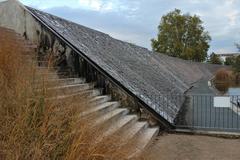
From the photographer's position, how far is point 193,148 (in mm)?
7332

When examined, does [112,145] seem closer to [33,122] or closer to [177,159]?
[33,122]

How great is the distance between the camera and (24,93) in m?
4.08

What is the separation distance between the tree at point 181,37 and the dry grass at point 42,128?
52343 millimetres

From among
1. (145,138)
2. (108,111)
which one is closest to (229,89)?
(108,111)

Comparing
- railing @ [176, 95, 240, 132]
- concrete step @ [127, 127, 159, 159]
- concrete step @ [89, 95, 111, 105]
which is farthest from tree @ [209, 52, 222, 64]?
concrete step @ [127, 127, 159, 159]

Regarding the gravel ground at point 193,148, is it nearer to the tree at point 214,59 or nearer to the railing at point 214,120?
the railing at point 214,120

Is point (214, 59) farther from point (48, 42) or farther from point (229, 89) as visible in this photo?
point (48, 42)

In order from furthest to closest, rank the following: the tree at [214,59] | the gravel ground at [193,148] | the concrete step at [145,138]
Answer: the tree at [214,59], the gravel ground at [193,148], the concrete step at [145,138]

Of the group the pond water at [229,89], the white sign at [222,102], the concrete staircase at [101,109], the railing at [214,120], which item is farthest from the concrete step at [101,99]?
the pond water at [229,89]

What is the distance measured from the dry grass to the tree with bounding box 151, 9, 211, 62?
2061 inches

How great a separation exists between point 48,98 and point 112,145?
0.91 meters

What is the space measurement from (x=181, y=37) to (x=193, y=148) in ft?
166

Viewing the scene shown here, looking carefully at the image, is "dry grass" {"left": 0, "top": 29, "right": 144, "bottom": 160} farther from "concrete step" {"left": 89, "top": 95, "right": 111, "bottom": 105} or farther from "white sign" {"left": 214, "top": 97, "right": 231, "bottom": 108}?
"white sign" {"left": 214, "top": 97, "right": 231, "bottom": 108}

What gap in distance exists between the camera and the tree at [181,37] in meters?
55.9
